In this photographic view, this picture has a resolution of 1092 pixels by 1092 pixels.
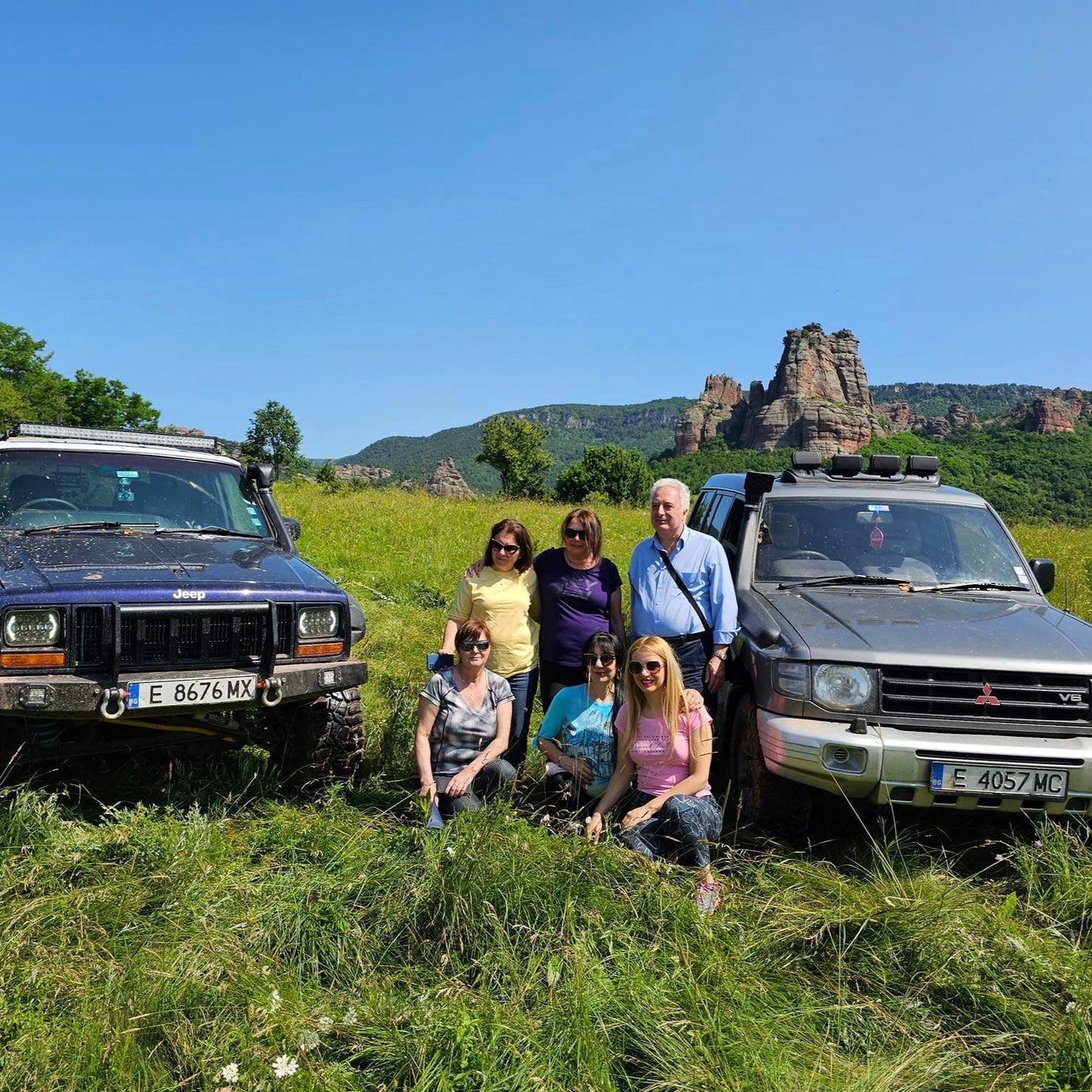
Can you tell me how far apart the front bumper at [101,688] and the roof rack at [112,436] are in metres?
2.11

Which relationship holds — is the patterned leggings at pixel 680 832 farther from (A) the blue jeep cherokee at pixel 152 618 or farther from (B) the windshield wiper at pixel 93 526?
(B) the windshield wiper at pixel 93 526

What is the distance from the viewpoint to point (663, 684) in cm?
408

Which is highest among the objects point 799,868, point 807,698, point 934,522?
point 934,522

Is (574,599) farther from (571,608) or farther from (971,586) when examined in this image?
(971,586)

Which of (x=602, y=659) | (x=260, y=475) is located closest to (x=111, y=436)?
(x=260, y=475)

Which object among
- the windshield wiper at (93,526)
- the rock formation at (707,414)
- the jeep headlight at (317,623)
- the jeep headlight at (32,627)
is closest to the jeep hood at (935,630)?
the jeep headlight at (317,623)

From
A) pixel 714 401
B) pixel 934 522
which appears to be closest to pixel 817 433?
pixel 714 401

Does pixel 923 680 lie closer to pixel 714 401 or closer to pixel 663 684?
pixel 663 684

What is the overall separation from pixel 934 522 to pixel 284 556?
395cm

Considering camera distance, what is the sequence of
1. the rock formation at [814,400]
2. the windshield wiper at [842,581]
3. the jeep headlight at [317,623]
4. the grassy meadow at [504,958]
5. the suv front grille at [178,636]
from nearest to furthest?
the grassy meadow at [504,958] < the suv front grille at [178,636] < the jeep headlight at [317,623] < the windshield wiper at [842,581] < the rock formation at [814,400]

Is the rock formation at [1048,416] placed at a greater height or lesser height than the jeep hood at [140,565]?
greater

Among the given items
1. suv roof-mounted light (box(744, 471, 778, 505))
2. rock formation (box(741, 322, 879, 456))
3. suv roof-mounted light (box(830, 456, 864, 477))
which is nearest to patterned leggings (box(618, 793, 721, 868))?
suv roof-mounted light (box(744, 471, 778, 505))

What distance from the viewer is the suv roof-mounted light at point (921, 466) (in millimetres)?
6086

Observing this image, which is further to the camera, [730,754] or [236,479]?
[236,479]
